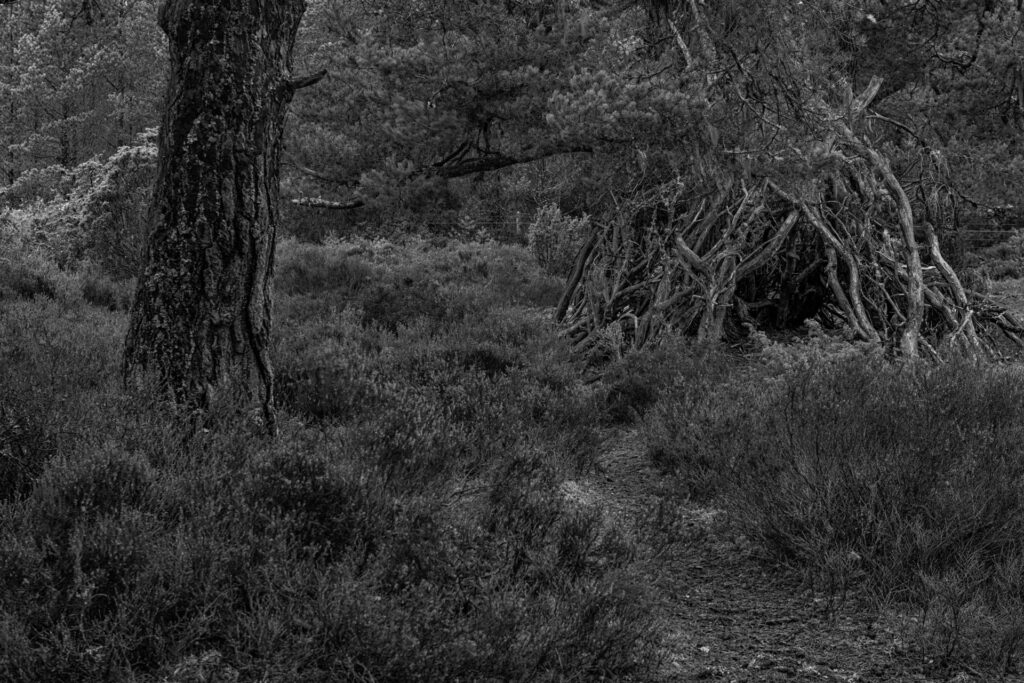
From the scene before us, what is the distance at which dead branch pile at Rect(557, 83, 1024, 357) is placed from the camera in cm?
781

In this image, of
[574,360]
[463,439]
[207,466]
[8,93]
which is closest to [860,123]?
[574,360]

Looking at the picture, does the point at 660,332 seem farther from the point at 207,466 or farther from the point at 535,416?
the point at 207,466

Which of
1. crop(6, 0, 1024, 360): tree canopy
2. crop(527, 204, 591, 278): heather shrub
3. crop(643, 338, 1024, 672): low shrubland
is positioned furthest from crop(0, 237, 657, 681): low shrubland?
crop(527, 204, 591, 278): heather shrub

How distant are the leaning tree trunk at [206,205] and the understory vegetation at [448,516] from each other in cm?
27

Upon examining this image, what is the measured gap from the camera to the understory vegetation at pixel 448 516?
2.53 meters

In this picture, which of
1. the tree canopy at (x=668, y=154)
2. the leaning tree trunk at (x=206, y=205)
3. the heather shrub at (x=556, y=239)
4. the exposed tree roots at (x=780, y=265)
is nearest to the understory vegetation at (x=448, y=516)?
the leaning tree trunk at (x=206, y=205)

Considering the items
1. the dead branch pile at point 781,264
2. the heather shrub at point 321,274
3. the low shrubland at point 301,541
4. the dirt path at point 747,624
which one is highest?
the dead branch pile at point 781,264

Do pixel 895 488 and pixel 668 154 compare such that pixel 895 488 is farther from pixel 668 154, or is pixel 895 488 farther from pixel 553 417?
pixel 668 154

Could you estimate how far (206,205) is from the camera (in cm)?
391

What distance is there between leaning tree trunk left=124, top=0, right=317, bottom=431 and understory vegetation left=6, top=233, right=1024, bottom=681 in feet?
0.89

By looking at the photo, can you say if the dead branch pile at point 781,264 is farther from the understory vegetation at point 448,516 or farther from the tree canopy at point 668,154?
the understory vegetation at point 448,516

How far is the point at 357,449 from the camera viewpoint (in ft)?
13.5

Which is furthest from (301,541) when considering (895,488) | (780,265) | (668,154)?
(780,265)

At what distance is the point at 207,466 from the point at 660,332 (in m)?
5.38
